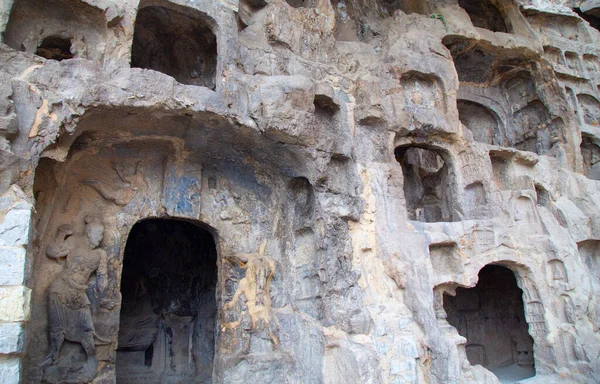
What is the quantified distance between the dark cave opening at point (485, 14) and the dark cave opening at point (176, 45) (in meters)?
6.95

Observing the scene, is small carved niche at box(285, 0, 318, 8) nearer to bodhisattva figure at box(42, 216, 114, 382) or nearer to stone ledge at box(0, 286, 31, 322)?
bodhisattva figure at box(42, 216, 114, 382)

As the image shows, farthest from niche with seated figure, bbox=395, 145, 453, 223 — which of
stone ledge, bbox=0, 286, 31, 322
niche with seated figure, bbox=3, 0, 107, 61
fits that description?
stone ledge, bbox=0, 286, 31, 322

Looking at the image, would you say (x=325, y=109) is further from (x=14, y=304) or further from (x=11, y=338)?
(x=11, y=338)

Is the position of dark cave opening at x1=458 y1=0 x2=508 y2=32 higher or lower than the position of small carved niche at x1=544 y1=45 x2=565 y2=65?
higher

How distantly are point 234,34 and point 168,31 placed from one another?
1.38m

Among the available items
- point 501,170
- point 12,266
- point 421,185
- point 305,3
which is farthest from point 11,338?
point 421,185

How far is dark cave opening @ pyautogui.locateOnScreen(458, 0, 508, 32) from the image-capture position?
11.1m

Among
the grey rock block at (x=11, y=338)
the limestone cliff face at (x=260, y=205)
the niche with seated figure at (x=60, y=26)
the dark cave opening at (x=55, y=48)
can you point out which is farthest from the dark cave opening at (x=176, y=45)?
the grey rock block at (x=11, y=338)

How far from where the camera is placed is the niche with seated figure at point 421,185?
9.94m

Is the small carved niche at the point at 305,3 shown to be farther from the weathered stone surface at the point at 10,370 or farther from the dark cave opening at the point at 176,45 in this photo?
the weathered stone surface at the point at 10,370

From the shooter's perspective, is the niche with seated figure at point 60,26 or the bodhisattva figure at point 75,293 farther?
the niche with seated figure at point 60,26

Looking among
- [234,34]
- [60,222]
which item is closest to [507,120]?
[234,34]

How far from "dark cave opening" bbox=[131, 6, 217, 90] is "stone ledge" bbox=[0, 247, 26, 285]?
13.4ft

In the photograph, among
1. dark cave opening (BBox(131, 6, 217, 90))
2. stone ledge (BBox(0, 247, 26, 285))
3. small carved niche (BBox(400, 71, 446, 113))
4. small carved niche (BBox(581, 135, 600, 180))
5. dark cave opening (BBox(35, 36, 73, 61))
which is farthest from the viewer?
small carved niche (BBox(581, 135, 600, 180))
